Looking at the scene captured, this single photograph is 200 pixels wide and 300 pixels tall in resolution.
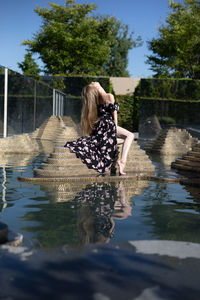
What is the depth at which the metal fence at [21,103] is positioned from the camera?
1233 cm

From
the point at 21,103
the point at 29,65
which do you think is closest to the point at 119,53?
the point at 29,65

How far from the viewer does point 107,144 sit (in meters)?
7.30

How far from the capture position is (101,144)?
23.9 ft

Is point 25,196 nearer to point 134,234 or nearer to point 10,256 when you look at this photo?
point 134,234

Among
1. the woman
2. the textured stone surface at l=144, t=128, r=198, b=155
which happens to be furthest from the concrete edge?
the textured stone surface at l=144, t=128, r=198, b=155

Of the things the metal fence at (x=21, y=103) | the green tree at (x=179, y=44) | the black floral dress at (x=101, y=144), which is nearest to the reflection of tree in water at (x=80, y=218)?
the black floral dress at (x=101, y=144)

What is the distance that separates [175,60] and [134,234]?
1501 inches

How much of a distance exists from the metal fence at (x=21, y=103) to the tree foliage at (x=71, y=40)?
19.2 m

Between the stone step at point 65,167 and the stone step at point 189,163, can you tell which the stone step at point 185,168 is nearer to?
the stone step at point 189,163

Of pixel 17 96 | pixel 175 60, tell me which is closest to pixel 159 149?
pixel 17 96

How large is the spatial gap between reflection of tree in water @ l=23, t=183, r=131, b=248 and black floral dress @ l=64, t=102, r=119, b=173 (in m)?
1.11

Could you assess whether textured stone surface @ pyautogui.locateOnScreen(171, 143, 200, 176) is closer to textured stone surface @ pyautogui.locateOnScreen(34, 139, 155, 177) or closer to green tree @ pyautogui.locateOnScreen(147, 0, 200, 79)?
textured stone surface @ pyautogui.locateOnScreen(34, 139, 155, 177)

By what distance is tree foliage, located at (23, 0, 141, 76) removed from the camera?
1673 inches

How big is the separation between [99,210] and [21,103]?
36.1 feet
